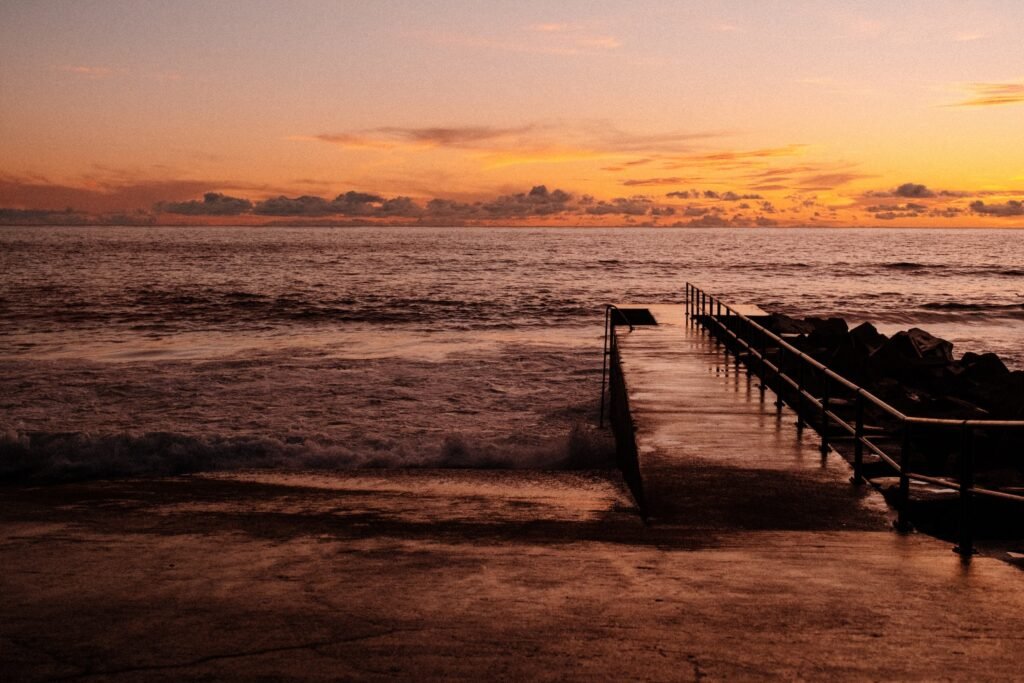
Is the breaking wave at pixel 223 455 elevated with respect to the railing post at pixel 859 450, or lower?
lower

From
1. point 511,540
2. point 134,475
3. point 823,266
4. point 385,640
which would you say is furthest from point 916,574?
point 823,266

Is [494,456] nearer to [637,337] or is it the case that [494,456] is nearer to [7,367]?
[637,337]

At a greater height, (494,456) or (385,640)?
(385,640)

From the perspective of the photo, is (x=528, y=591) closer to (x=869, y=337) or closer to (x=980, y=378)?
(x=980, y=378)

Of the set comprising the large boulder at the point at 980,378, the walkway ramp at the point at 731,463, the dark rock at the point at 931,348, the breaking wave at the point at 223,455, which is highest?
the dark rock at the point at 931,348

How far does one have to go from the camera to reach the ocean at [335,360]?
14.1m

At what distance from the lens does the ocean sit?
14.1m

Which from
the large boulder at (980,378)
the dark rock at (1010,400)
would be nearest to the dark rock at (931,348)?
the large boulder at (980,378)

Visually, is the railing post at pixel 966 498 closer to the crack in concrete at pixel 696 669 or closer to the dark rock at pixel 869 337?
the crack in concrete at pixel 696 669

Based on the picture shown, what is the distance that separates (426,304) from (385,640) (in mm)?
42975

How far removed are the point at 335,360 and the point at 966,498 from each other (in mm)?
21917

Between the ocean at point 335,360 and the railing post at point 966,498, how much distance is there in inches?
324

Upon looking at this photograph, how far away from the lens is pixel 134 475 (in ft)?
42.5

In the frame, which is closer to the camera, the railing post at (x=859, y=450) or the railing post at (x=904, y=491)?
the railing post at (x=904, y=491)
